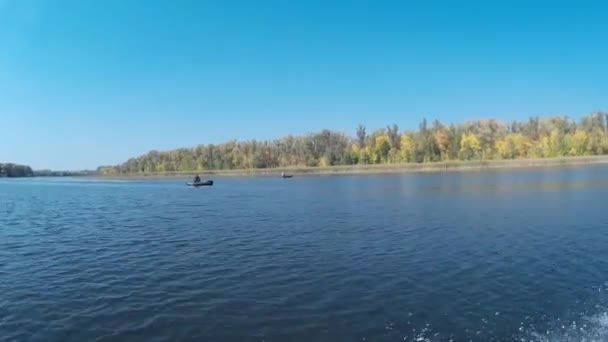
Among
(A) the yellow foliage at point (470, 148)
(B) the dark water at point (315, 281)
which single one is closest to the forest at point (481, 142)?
(A) the yellow foliage at point (470, 148)

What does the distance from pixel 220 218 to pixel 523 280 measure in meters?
25.9

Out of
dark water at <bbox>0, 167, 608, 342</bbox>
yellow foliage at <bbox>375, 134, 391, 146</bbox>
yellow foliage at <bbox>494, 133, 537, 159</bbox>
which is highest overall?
yellow foliage at <bbox>375, 134, 391, 146</bbox>

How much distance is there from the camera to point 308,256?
→ 66.0 feet

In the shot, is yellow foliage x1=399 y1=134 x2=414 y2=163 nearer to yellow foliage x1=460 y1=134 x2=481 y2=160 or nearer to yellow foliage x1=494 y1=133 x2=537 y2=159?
yellow foliage x1=460 y1=134 x2=481 y2=160

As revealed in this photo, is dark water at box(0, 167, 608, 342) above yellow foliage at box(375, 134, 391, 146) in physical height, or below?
below

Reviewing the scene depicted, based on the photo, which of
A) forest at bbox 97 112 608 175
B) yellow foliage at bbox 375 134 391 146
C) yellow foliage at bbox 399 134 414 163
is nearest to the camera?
forest at bbox 97 112 608 175

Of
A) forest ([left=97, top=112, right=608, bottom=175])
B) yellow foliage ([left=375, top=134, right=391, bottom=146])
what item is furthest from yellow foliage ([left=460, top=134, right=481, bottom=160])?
yellow foliage ([left=375, top=134, right=391, bottom=146])

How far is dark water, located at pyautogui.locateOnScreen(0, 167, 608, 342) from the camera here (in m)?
11.5

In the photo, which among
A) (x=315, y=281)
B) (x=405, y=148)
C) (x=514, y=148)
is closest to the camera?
(x=315, y=281)

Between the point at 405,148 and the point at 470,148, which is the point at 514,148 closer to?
the point at 470,148

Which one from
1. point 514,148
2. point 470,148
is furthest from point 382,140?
point 514,148

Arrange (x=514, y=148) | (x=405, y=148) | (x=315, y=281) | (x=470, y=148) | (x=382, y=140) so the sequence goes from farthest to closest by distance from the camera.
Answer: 1. (x=382, y=140)
2. (x=405, y=148)
3. (x=470, y=148)
4. (x=514, y=148)
5. (x=315, y=281)

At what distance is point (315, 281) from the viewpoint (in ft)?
52.1

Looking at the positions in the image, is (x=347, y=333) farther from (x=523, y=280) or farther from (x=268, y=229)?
(x=268, y=229)
